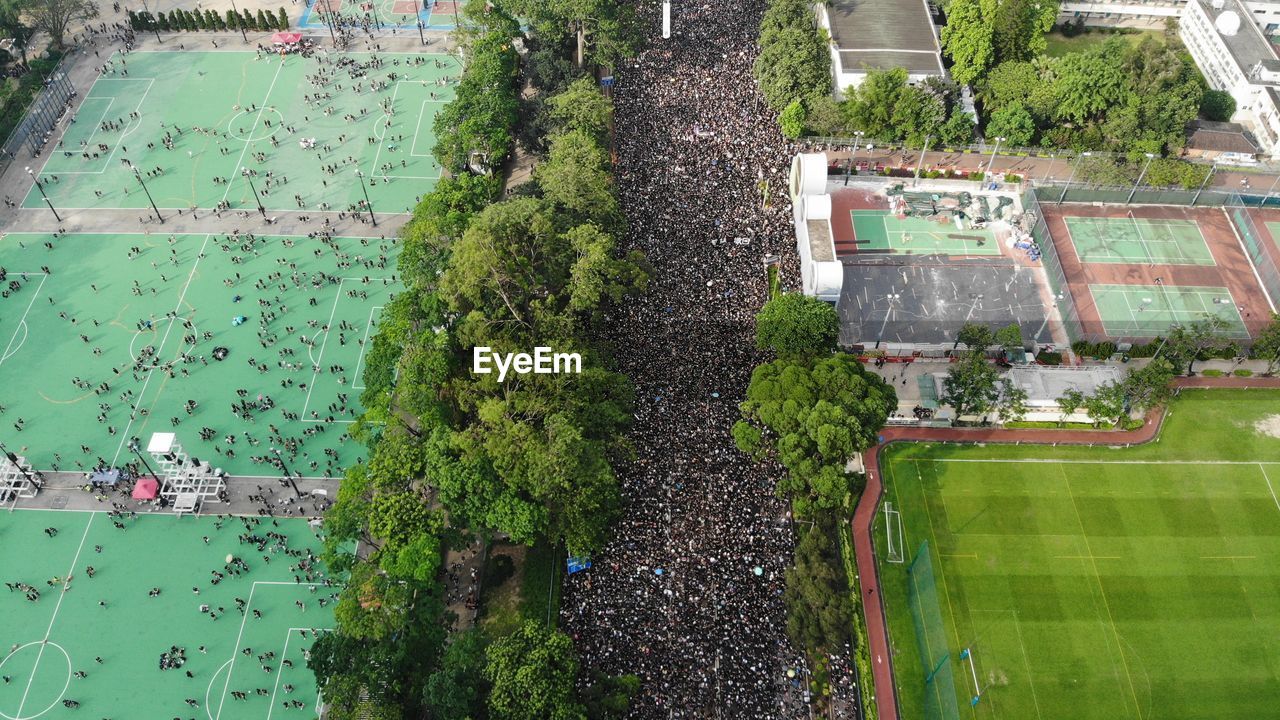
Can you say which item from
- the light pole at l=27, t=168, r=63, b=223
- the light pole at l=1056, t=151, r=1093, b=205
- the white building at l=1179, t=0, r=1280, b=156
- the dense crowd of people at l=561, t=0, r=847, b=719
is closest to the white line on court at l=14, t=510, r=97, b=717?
the dense crowd of people at l=561, t=0, r=847, b=719

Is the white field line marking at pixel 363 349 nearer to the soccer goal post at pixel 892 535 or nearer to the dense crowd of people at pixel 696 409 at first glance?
the dense crowd of people at pixel 696 409

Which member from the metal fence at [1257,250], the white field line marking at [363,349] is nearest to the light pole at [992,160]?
the metal fence at [1257,250]

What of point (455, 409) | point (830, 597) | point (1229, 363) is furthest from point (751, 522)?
point (1229, 363)

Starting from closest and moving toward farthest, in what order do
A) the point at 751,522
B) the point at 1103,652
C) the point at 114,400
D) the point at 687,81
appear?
the point at 1103,652, the point at 751,522, the point at 114,400, the point at 687,81

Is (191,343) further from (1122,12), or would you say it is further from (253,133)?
(1122,12)

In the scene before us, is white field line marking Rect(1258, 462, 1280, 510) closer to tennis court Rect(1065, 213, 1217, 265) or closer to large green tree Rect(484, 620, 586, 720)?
tennis court Rect(1065, 213, 1217, 265)

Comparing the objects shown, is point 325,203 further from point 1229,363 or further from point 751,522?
point 1229,363

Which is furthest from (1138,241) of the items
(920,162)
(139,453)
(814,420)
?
(139,453)
